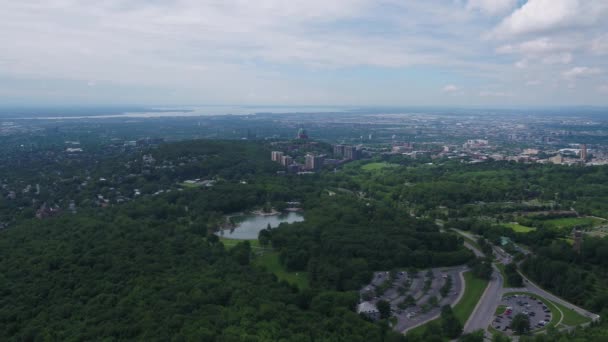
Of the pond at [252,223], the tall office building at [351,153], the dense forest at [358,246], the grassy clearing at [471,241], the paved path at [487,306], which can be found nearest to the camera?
the paved path at [487,306]

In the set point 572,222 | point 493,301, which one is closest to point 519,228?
point 572,222

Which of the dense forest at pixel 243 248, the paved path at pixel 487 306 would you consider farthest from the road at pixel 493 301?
the dense forest at pixel 243 248

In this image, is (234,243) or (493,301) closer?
(493,301)

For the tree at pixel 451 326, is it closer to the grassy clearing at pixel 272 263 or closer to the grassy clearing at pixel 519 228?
the grassy clearing at pixel 272 263

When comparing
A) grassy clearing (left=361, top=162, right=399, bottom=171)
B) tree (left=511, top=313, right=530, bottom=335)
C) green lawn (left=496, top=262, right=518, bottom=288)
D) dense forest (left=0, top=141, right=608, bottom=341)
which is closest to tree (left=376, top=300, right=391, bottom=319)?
dense forest (left=0, top=141, right=608, bottom=341)

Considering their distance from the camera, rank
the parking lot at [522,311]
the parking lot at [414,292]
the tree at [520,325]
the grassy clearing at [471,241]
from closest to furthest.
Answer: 1. the tree at [520,325]
2. the parking lot at [522,311]
3. the parking lot at [414,292]
4. the grassy clearing at [471,241]

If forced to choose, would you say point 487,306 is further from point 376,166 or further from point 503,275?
point 376,166

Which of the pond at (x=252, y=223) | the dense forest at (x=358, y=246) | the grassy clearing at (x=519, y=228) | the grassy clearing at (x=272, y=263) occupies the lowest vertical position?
the pond at (x=252, y=223)

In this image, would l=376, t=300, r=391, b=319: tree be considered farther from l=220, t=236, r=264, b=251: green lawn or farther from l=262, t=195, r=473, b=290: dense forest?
l=220, t=236, r=264, b=251: green lawn
